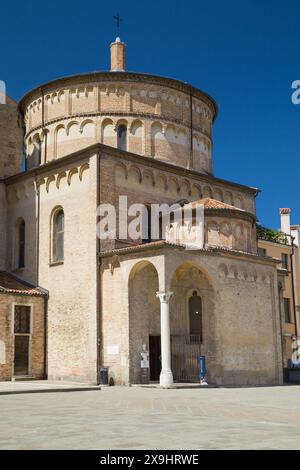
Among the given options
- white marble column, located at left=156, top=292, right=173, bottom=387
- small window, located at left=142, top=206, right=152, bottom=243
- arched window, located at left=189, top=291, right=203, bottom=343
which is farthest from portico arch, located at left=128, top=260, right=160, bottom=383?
small window, located at left=142, top=206, right=152, bottom=243

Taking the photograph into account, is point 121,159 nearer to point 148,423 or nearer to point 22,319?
point 22,319

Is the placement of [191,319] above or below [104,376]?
above

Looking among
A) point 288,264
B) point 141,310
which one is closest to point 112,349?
point 141,310

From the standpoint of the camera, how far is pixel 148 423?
32.6 feet

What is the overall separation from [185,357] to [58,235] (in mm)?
7512

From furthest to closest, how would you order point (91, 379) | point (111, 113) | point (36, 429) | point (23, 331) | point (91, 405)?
1. point (111, 113)
2. point (23, 331)
3. point (91, 379)
4. point (91, 405)
5. point (36, 429)

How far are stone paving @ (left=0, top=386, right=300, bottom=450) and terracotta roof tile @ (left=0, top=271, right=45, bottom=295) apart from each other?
30.2ft

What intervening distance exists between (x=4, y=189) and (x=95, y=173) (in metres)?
6.66

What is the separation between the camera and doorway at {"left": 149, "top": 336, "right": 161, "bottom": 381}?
23.2 m

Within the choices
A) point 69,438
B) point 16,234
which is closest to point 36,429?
point 69,438

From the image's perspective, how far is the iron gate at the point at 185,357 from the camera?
916 inches

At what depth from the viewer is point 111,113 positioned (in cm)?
2772
